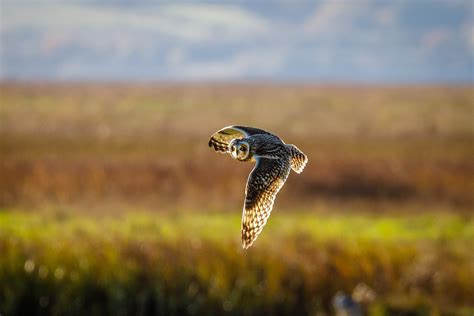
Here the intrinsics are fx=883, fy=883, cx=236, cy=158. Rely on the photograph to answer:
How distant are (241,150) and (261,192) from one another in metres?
0.22

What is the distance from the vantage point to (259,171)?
3.23m

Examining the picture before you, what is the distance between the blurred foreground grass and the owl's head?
10177 mm

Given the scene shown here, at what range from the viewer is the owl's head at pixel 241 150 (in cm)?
314

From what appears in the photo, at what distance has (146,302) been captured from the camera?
13555mm

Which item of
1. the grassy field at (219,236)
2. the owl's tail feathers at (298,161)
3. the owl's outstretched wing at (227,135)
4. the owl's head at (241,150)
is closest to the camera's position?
the owl's head at (241,150)

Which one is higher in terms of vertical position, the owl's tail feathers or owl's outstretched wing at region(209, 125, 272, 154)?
owl's outstretched wing at region(209, 125, 272, 154)

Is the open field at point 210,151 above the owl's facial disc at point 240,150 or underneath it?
underneath

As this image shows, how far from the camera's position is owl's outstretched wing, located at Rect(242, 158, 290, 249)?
3.23 metres

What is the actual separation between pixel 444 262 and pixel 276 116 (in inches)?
2277

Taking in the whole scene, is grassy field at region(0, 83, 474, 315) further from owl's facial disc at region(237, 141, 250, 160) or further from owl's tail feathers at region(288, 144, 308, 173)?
owl's facial disc at region(237, 141, 250, 160)

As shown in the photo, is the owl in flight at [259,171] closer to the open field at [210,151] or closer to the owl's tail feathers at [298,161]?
the owl's tail feathers at [298,161]

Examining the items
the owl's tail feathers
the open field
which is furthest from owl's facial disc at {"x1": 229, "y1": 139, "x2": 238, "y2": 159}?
the open field

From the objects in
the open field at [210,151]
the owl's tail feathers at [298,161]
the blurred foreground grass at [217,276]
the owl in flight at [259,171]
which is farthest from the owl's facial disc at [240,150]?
the open field at [210,151]

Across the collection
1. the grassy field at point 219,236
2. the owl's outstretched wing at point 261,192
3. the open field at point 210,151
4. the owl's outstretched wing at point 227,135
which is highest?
the owl's outstretched wing at point 227,135
